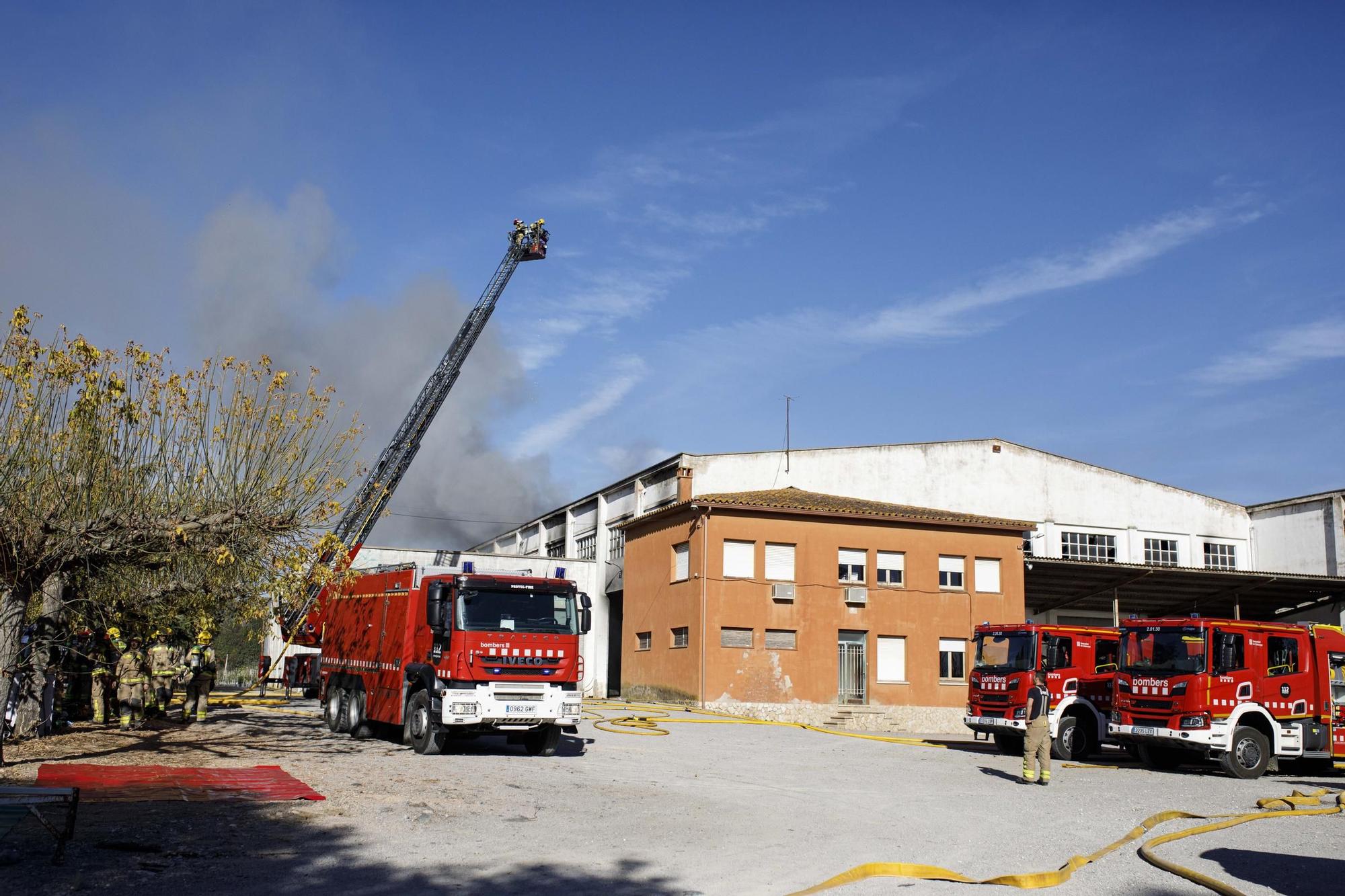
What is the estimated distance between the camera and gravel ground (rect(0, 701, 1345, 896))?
27.0 feet

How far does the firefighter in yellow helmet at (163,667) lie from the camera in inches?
808

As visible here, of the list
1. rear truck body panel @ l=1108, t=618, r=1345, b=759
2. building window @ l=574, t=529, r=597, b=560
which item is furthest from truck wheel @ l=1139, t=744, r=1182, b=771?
building window @ l=574, t=529, r=597, b=560

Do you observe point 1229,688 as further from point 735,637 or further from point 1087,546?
point 1087,546

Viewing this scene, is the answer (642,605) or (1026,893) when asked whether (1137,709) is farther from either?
(642,605)

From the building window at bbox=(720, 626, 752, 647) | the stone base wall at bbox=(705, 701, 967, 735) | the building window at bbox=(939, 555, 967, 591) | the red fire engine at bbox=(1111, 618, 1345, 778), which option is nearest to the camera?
the red fire engine at bbox=(1111, 618, 1345, 778)

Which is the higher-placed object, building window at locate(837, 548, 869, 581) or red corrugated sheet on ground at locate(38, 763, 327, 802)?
building window at locate(837, 548, 869, 581)

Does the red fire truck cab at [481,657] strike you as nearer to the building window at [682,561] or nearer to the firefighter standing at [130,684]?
the firefighter standing at [130,684]

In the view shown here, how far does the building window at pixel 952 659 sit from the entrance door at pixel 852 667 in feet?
8.40

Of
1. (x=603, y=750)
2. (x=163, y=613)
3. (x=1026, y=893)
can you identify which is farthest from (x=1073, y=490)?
(x=1026, y=893)

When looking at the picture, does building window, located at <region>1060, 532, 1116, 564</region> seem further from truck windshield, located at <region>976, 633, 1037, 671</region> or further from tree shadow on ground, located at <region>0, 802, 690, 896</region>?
tree shadow on ground, located at <region>0, 802, 690, 896</region>

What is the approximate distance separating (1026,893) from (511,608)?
1000cm

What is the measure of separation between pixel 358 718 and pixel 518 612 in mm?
4569

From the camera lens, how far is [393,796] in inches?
462

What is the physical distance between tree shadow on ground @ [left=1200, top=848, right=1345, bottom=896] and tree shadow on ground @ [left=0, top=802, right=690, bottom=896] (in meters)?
4.62
